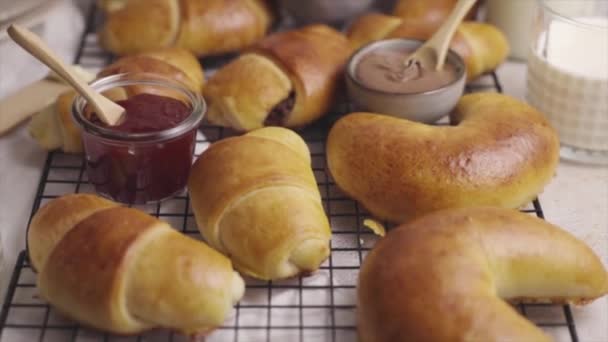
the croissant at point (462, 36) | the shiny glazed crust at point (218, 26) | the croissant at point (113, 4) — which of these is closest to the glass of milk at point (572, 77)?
the croissant at point (462, 36)

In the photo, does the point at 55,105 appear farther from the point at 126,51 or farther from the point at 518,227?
the point at 518,227

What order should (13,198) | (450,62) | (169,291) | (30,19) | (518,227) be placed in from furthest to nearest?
(30,19) → (450,62) → (13,198) → (518,227) → (169,291)

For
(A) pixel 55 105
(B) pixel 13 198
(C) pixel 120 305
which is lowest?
(B) pixel 13 198

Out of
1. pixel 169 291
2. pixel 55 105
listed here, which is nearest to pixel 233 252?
pixel 169 291

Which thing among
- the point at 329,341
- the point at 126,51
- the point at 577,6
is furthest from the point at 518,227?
the point at 126,51

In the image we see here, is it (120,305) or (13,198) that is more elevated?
(120,305)

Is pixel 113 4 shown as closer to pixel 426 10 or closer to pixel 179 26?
pixel 179 26

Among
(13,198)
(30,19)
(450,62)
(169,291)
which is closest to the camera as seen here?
(169,291)

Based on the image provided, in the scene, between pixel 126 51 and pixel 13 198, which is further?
pixel 126 51
